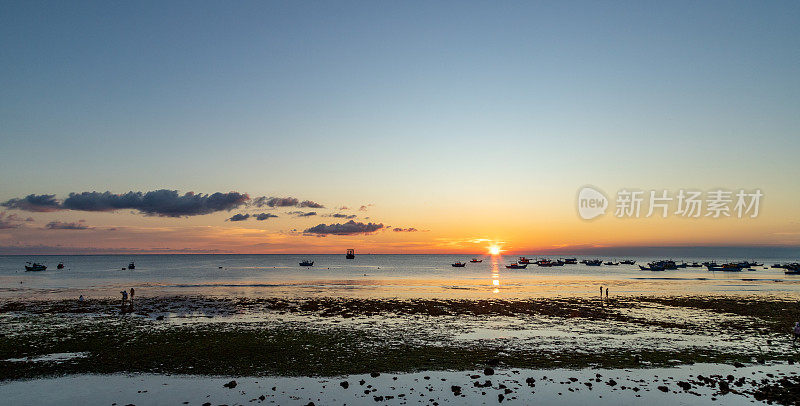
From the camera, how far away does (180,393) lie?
22859 mm

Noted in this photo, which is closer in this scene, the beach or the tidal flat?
the beach

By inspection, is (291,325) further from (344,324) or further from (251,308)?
(251,308)

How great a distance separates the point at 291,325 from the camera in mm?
42375

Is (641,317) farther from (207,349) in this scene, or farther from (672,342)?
(207,349)

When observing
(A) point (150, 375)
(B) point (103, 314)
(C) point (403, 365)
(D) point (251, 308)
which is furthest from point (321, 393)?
(B) point (103, 314)

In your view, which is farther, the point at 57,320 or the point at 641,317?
the point at 641,317

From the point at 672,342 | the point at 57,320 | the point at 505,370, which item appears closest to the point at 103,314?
the point at 57,320

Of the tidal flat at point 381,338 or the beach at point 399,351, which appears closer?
the beach at point 399,351

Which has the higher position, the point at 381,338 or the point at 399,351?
the point at 399,351

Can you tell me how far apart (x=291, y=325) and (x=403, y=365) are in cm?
1785

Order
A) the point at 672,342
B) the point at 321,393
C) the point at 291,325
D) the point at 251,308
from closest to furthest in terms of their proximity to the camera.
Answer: the point at 321,393 → the point at 672,342 → the point at 291,325 → the point at 251,308

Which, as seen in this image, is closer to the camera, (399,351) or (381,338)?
(399,351)

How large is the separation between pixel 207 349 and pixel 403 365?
14483mm

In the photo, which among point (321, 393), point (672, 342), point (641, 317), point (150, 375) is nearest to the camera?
point (321, 393)
